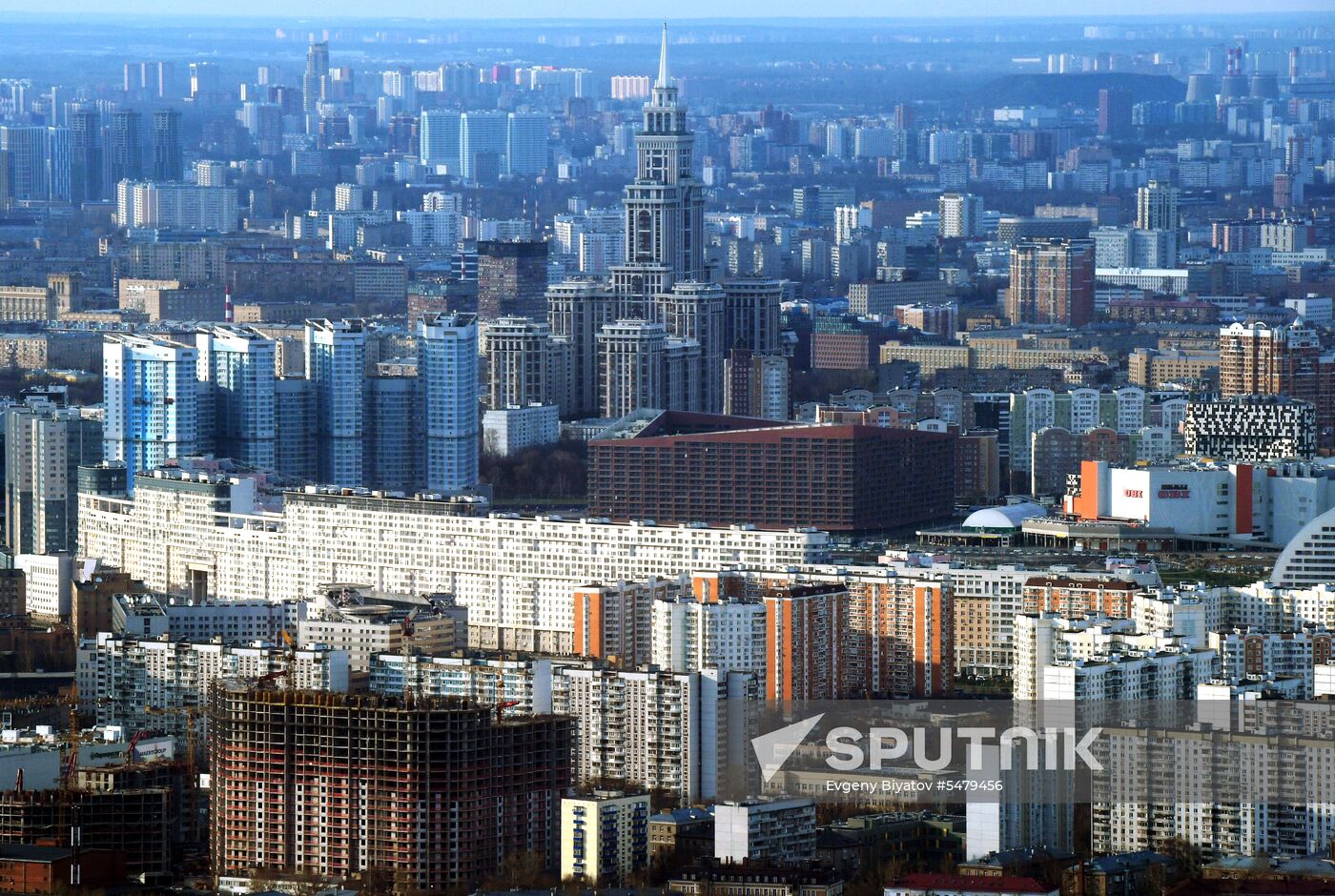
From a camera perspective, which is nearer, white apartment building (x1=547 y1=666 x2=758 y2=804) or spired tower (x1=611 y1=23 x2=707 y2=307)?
white apartment building (x1=547 y1=666 x2=758 y2=804)

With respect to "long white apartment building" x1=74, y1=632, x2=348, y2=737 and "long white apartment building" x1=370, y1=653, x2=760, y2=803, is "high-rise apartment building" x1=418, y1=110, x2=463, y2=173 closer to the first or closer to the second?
"long white apartment building" x1=74, y1=632, x2=348, y2=737

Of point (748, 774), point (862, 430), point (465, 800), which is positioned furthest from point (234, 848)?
point (862, 430)

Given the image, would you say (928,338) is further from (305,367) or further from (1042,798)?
(1042,798)

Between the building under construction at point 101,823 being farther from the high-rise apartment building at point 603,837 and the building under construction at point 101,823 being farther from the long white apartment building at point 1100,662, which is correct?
the long white apartment building at point 1100,662

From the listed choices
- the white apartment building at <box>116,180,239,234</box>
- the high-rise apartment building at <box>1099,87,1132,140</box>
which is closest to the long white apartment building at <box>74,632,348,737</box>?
the white apartment building at <box>116,180,239,234</box>

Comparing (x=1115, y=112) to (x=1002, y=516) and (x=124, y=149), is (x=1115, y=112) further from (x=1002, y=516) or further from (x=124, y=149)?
(x=1002, y=516)

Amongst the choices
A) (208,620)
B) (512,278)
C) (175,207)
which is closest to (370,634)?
(208,620)
